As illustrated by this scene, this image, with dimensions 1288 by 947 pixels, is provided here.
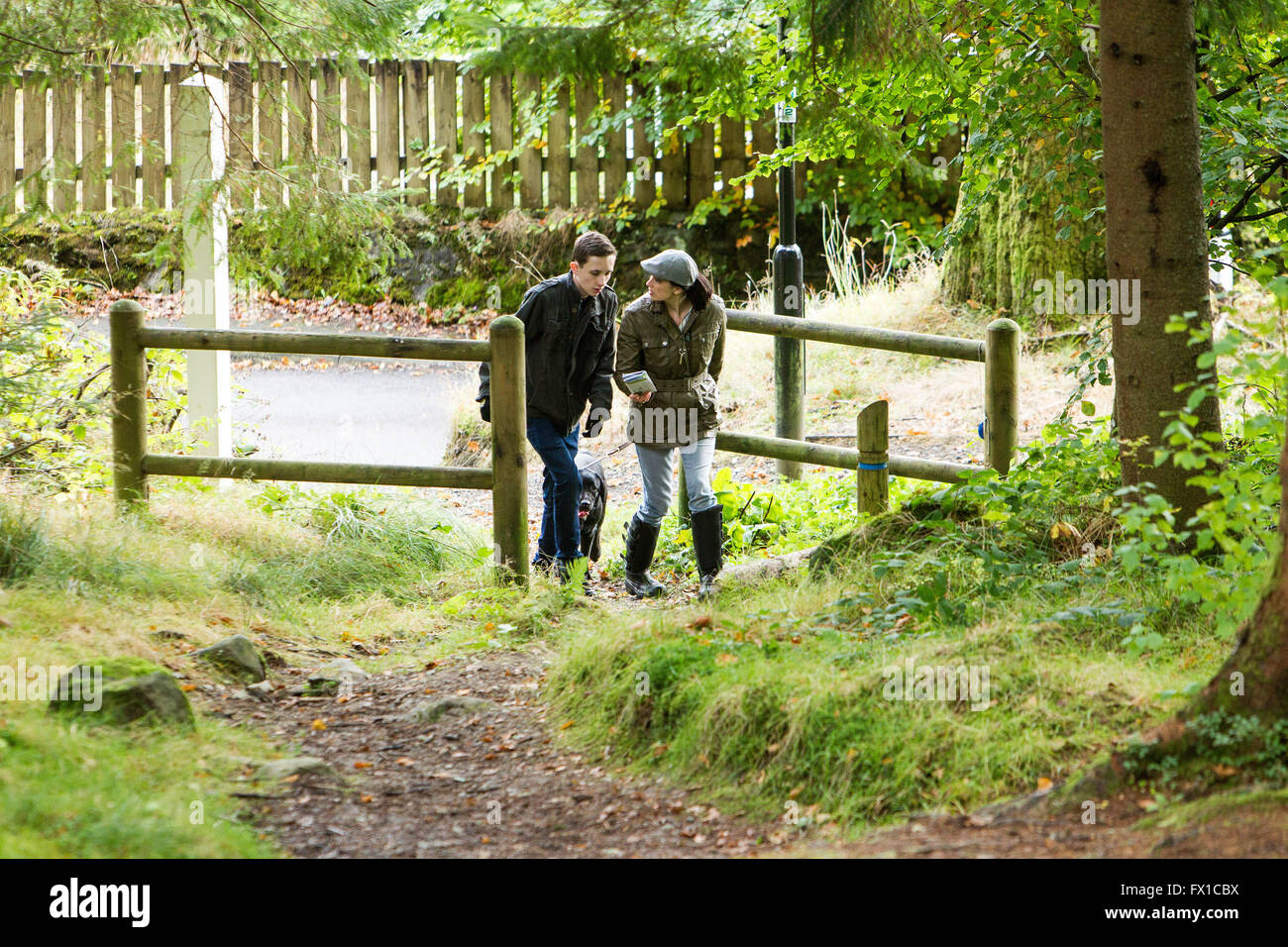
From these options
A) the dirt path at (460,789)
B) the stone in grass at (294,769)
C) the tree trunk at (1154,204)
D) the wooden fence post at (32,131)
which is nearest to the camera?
the dirt path at (460,789)

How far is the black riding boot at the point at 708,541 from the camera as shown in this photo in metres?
6.16

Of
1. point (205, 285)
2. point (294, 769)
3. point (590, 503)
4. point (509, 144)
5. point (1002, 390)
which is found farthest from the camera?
point (509, 144)

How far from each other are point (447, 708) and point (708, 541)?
1864mm

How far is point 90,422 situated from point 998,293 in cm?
718

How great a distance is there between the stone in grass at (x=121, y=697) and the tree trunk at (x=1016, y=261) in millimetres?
7638

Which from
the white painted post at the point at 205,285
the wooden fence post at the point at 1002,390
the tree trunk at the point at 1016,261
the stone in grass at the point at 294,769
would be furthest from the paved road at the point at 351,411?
the stone in grass at the point at 294,769

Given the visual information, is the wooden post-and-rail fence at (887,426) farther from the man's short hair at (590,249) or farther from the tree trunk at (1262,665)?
the tree trunk at (1262,665)

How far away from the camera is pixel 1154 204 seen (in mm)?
4664

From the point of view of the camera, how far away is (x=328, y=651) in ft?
18.0

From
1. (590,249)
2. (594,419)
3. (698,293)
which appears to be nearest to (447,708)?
(594,419)

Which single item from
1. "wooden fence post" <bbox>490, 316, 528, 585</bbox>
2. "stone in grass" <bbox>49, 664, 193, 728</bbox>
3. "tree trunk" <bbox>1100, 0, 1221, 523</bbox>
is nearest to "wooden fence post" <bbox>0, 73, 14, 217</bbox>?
"wooden fence post" <bbox>490, 316, 528, 585</bbox>

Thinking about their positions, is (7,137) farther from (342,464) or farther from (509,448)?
(509,448)

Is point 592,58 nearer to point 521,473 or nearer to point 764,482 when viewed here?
point 521,473

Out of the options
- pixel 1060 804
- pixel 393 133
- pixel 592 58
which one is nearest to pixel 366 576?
pixel 592 58
